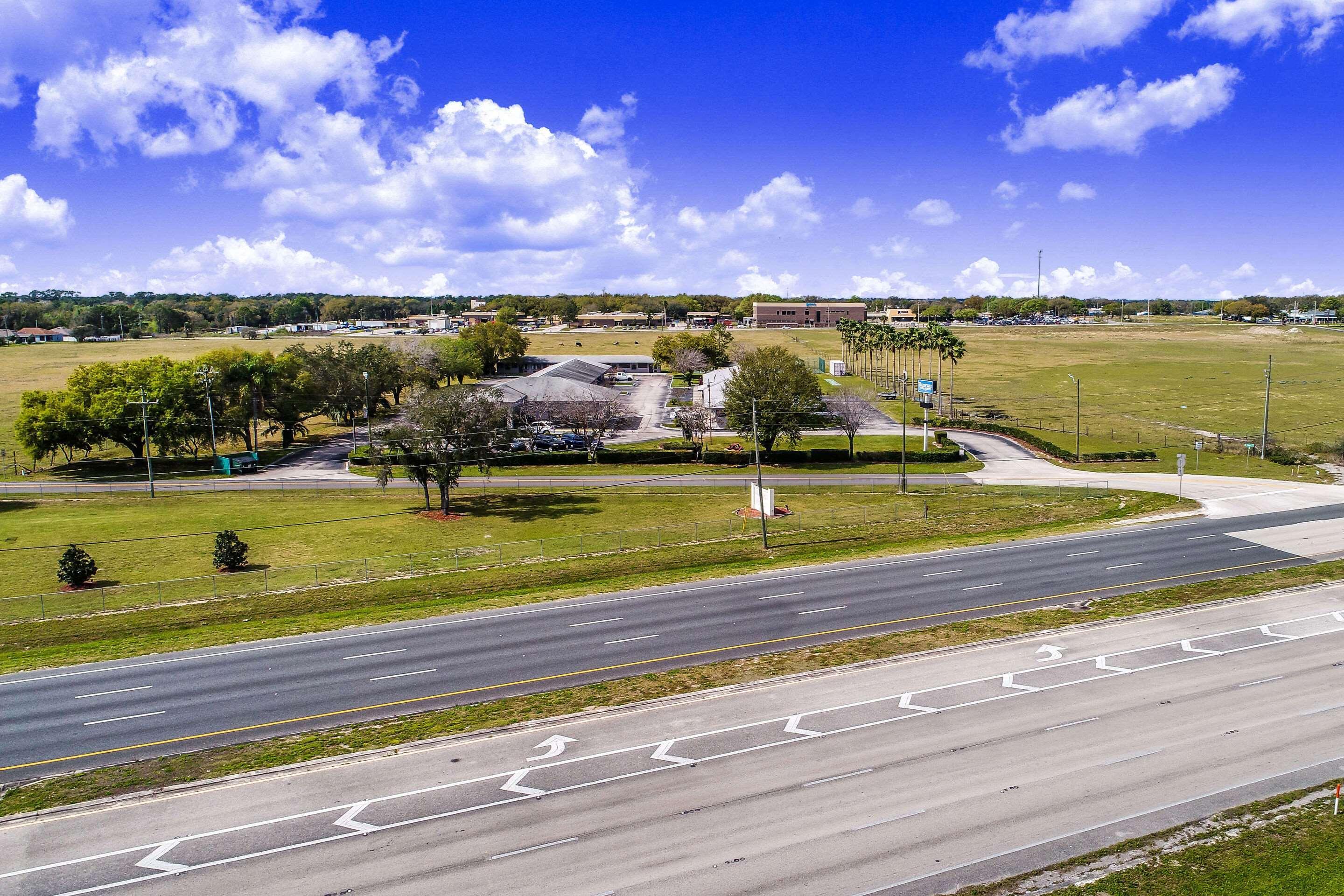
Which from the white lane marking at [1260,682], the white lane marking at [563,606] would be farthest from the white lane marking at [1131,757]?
the white lane marking at [563,606]

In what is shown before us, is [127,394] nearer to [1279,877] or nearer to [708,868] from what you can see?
[708,868]

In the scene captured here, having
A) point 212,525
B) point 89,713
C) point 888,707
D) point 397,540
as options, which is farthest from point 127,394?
point 888,707

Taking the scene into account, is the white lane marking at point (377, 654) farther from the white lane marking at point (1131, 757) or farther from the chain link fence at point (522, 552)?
the white lane marking at point (1131, 757)

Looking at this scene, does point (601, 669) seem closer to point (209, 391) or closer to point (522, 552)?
point (522, 552)

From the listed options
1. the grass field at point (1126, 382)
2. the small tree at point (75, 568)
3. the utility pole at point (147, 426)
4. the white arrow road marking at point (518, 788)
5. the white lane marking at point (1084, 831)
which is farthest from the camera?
the grass field at point (1126, 382)

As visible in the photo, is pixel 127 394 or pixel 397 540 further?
pixel 127 394

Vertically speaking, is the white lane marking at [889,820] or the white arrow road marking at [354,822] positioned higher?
the white arrow road marking at [354,822]
